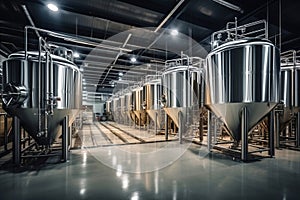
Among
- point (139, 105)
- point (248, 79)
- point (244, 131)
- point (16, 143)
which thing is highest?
point (248, 79)

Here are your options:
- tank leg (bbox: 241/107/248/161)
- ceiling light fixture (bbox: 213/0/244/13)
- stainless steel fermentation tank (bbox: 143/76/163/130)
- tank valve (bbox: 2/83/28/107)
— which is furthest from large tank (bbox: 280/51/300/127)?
tank valve (bbox: 2/83/28/107)

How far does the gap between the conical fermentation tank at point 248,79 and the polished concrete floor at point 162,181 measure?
78cm

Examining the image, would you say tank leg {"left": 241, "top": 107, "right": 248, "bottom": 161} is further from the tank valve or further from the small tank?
the tank valve

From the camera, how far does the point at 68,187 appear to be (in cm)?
184

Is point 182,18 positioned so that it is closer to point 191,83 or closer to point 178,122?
point 191,83

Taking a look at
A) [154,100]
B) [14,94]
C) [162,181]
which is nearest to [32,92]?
[14,94]

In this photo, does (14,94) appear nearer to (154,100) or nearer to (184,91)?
(184,91)

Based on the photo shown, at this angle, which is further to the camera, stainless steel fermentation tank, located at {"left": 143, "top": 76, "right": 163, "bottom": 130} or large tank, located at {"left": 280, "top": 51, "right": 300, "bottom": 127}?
stainless steel fermentation tank, located at {"left": 143, "top": 76, "right": 163, "bottom": 130}

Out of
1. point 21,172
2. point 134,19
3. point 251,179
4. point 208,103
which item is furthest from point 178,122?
point 21,172

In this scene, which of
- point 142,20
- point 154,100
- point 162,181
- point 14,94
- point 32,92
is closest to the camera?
point 162,181

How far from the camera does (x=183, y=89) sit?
169 inches

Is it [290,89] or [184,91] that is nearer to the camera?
[290,89]

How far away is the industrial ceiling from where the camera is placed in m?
3.83

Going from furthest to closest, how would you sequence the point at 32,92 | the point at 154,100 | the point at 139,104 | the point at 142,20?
1. the point at 139,104
2. the point at 154,100
3. the point at 142,20
4. the point at 32,92
